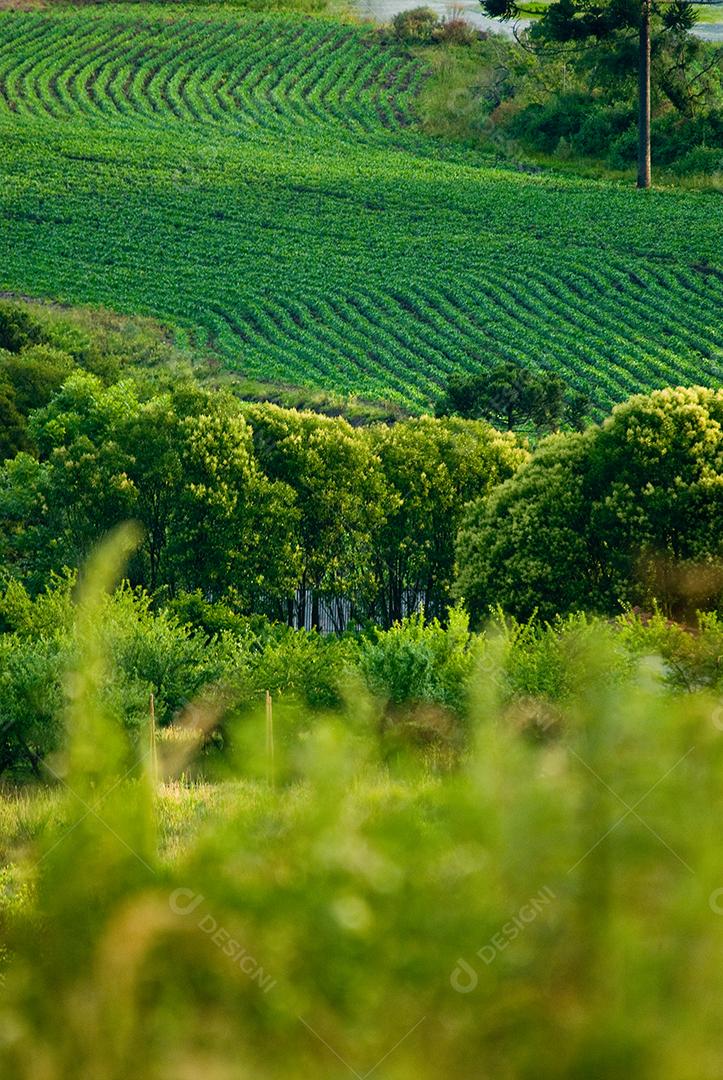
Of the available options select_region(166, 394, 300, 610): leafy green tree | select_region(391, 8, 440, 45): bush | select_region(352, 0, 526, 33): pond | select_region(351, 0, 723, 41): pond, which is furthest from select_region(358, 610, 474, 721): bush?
select_region(391, 8, 440, 45): bush

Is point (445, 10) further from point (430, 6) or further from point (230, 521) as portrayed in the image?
point (230, 521)

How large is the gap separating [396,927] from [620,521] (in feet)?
92.3

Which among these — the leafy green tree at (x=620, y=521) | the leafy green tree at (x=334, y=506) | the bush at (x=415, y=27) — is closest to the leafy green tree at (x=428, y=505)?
the leafy green tree at (x=334, y=506)

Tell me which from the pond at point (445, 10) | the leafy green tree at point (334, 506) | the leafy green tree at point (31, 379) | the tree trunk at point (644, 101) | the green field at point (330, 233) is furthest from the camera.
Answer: the pond at point (445, 10)

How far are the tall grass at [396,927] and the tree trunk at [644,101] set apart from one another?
290 ft

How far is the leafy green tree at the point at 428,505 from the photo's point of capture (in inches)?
1758

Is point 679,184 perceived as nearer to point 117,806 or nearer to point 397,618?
point 397,618

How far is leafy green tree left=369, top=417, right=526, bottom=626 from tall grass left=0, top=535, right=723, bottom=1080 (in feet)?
115

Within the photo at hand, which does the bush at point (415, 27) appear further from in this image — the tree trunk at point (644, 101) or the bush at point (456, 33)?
the tree trunk at point (644, 101)

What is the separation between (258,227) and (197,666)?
71825 mm

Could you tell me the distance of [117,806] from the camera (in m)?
9.27

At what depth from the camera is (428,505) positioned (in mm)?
44562

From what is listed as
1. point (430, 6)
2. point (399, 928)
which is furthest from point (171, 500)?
point (430, 6)

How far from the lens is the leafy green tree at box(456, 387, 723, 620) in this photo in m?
35.4
